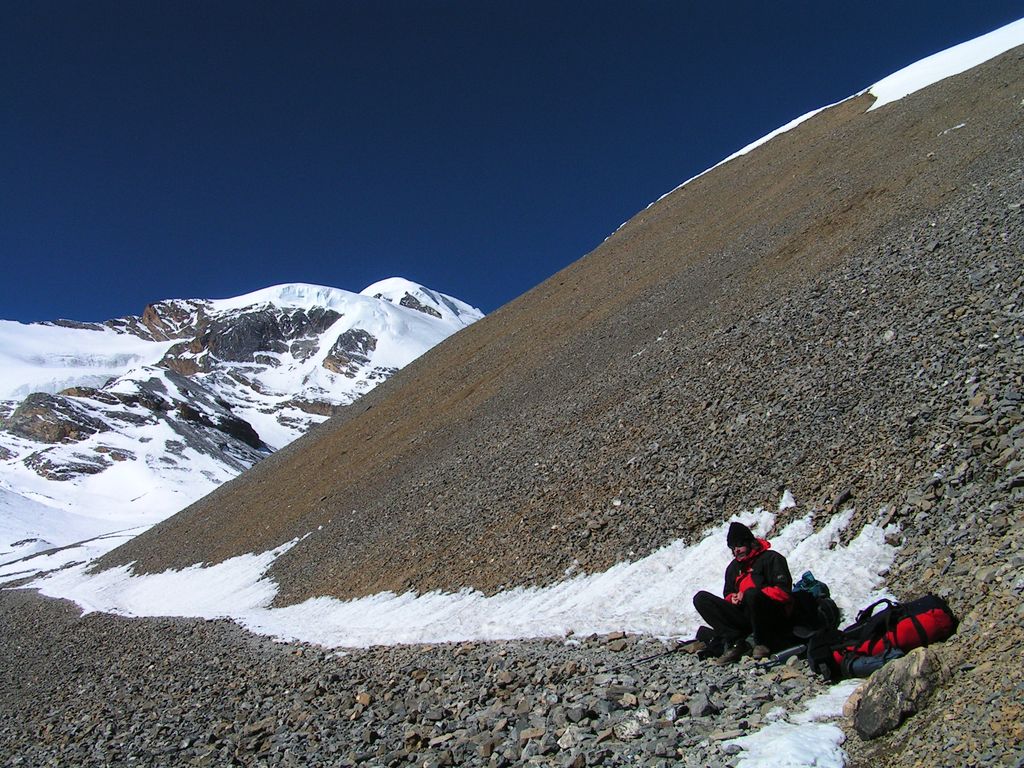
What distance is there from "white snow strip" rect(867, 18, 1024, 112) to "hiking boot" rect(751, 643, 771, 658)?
37373mm

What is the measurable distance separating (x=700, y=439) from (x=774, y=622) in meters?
6.77

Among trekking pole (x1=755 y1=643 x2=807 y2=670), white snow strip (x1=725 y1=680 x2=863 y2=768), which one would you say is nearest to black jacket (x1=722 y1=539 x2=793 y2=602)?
trekking pole (x1=755 y1=643 x2=807 y2=670)

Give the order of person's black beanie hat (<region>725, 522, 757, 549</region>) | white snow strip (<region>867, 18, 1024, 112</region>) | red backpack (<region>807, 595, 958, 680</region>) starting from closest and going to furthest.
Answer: red backpack (<region>807, 595, 958, 680</region>), person's black beanie hat (<region>725, 522, 757, 549</region>), white snow strip (<region>867, 18, 1024, 112</region>)

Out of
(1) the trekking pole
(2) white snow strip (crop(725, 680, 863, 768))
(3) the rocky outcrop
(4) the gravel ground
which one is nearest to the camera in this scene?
(2) white snow strip (crop(725, 680, 863, 768))

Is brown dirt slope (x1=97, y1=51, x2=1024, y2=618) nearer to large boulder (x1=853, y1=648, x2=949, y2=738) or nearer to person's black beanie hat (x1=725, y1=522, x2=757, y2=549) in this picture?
person's black beanie hat (x1=725, y1=522, x2=757, y2=549)

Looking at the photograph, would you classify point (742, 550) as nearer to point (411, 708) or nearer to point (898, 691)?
point (898, 691)

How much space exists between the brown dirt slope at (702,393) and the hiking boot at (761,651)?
3.01 meters

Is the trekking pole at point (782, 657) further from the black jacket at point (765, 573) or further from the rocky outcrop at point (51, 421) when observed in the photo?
the rocky outcrop at point (51, 421)

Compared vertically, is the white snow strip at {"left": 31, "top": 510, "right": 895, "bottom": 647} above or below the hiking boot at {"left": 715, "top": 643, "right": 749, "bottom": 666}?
above

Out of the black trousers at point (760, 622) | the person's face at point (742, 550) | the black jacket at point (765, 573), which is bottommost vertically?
the black trousers at point (760, 622)

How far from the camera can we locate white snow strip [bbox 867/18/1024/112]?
35.5m

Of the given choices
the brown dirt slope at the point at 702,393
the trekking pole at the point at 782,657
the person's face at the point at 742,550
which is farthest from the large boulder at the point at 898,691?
the brown dirt slope at the point at 702,393

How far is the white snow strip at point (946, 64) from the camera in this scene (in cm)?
3553

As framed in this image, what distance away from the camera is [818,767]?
175 inches
